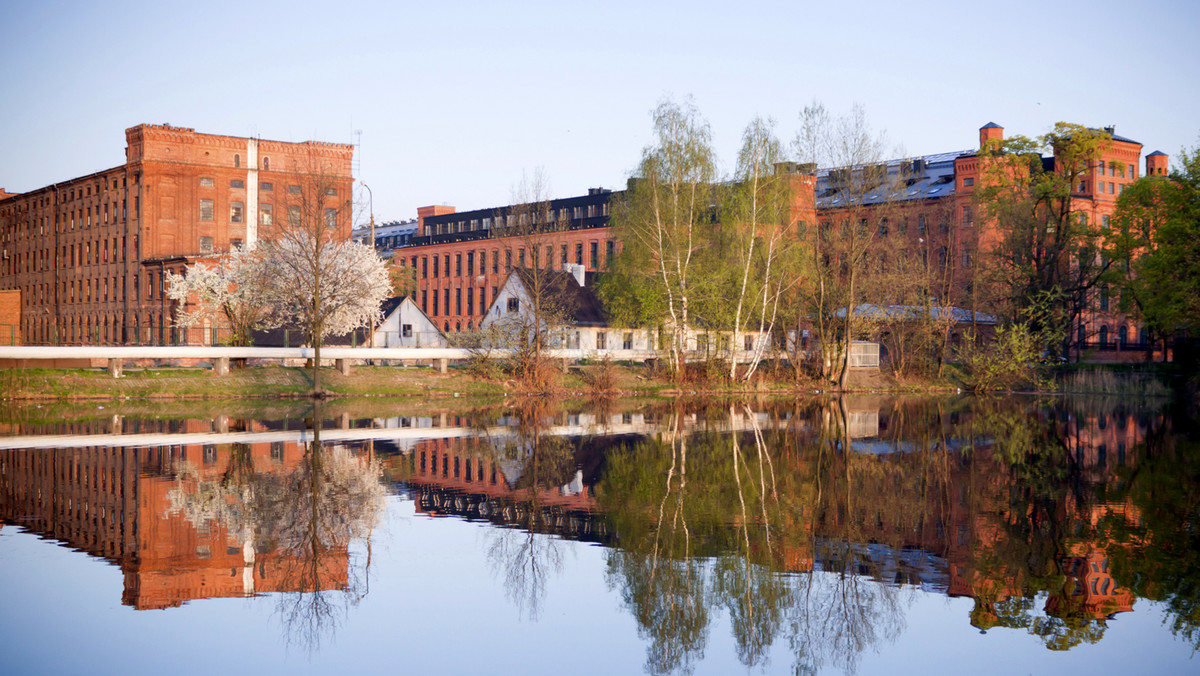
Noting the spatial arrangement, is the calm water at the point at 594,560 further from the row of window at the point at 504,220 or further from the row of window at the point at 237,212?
the row of window at the point at 237,212

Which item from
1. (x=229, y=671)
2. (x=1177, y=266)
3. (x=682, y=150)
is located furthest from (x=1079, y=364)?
(x=229, y=671)

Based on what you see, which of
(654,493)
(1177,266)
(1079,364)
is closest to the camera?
(654,493)

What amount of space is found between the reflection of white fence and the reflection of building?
43.9 metres

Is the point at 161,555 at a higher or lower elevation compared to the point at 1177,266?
lower

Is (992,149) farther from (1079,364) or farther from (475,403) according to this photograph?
(475,403)

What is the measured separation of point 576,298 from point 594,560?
177ft

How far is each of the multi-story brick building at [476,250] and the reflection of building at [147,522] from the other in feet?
234

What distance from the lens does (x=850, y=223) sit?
5362cm

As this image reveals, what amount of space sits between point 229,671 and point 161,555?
4.44 meters

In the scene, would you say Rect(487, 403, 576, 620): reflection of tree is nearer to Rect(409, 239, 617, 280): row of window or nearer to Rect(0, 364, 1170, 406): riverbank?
Rect(0, 364, 1170, 406): riverbank

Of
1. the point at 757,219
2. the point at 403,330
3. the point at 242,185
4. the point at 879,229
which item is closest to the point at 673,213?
the point at 757,219

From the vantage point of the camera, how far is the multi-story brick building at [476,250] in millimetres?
99500

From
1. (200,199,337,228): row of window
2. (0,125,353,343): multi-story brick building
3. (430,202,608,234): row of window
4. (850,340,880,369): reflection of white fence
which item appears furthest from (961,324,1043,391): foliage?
(200,199,337,228): row of window

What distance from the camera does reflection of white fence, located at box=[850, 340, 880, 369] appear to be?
61.7m
